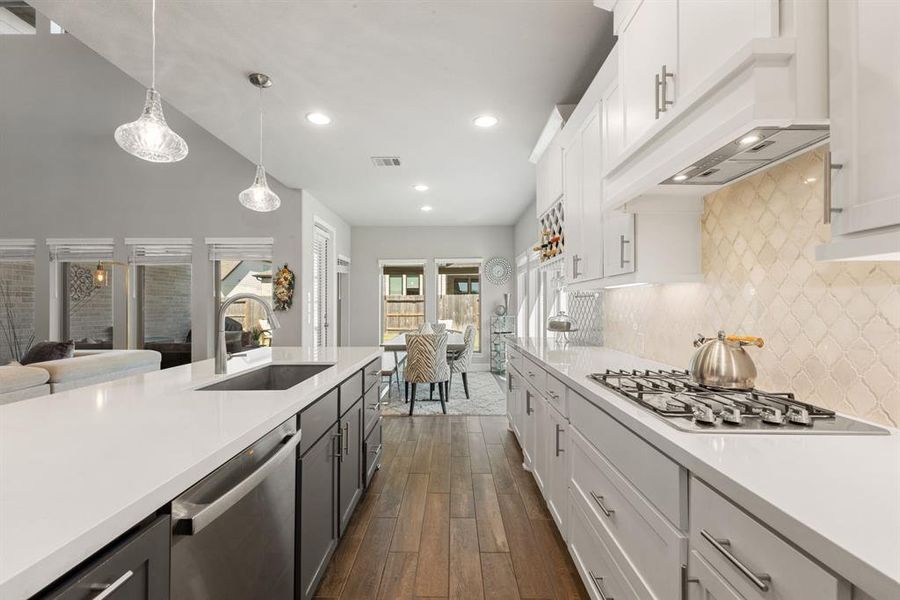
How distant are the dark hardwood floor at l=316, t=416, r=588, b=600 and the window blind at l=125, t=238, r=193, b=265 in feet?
13.3

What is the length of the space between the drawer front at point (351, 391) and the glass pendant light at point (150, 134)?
140 cm

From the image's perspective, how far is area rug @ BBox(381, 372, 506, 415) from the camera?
15.6ft

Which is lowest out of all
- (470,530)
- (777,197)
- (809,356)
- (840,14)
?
(470,530)

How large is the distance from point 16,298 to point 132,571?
723 centimetres

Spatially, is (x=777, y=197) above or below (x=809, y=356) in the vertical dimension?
above

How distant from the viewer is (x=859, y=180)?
2.69 feet

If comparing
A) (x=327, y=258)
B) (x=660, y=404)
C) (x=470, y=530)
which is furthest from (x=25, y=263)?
(x=660, y=404)

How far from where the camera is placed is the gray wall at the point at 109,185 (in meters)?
5.36

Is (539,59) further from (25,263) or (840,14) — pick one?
(25,263)

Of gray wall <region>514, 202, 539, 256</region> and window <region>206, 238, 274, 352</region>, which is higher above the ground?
gray wall <region>514, 202, 539, 256</region>

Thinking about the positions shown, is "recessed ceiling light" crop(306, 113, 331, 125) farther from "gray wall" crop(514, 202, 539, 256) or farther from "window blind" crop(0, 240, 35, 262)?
"window blind" crop(0, 240, 35, 262)

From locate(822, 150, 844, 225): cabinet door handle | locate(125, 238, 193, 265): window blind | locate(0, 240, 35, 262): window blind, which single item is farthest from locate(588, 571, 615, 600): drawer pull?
locate(0, 240, 35, 262): window blind

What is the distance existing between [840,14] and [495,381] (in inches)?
239

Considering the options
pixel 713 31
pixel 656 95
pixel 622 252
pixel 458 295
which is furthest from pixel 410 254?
pixel 713 31
